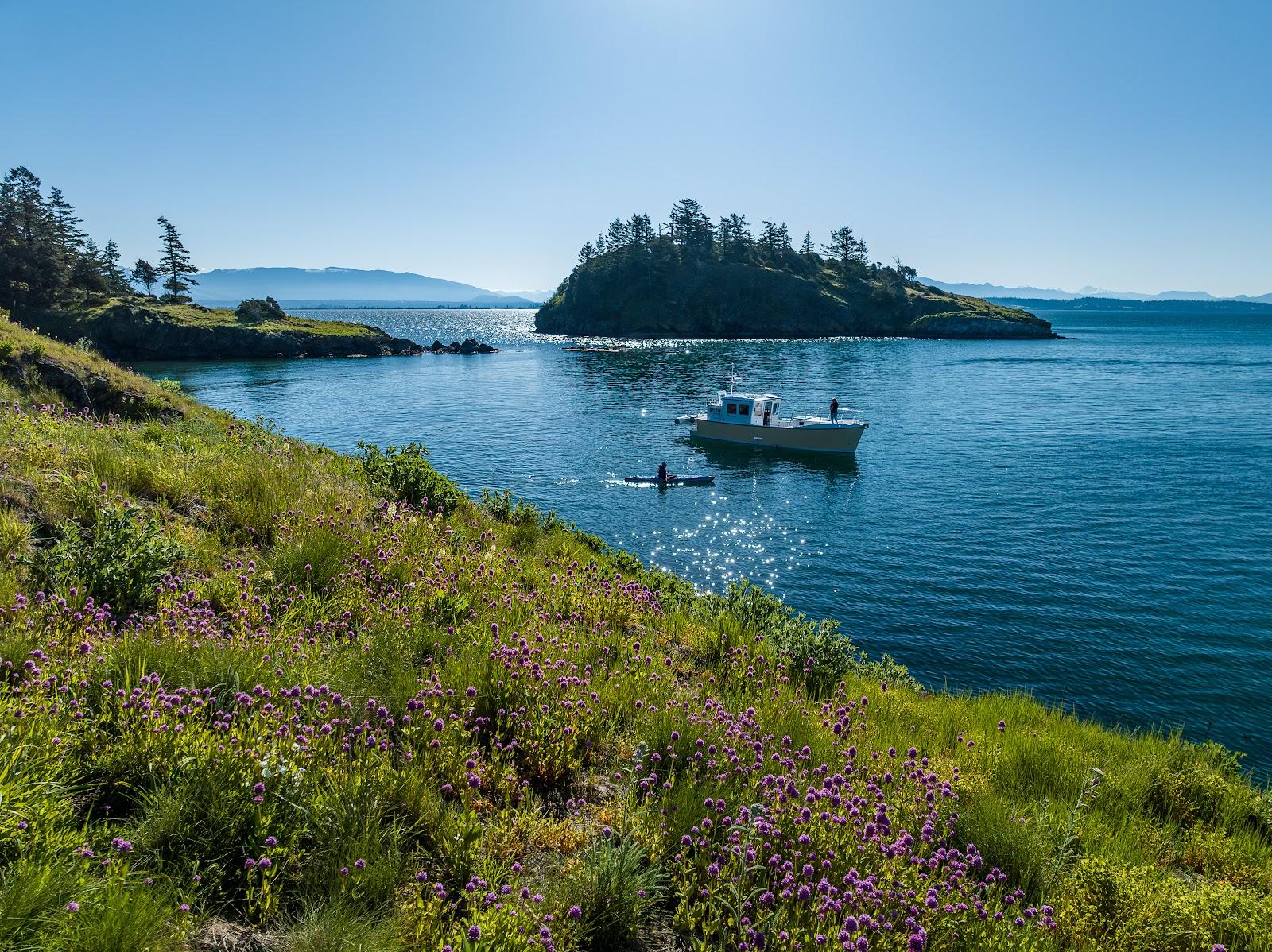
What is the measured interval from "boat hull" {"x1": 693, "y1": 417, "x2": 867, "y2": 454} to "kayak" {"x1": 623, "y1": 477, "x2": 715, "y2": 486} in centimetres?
952

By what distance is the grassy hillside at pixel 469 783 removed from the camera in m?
3.47

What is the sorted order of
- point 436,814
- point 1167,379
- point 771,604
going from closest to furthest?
point 436,814, point 771,604, point 1167,379

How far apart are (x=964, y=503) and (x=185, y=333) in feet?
333

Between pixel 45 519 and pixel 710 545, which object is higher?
pixel 45 519

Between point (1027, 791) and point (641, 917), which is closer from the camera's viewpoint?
point (641, 917)

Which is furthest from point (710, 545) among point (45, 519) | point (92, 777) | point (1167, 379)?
point (1167, 379)

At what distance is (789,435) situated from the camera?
4331 cm

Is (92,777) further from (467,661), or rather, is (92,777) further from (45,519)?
(45,519)

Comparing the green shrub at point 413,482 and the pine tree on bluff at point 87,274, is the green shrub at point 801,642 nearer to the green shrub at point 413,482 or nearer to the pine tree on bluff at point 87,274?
the green shrub at point 413,482

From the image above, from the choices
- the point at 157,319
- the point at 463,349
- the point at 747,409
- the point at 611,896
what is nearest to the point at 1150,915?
the point at 611,896

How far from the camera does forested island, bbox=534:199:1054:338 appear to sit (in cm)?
15938

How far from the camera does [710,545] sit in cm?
2694

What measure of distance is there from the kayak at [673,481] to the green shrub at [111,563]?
2946cm

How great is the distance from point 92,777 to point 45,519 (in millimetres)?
4595
